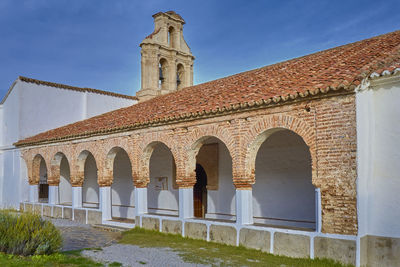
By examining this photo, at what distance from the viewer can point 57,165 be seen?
15.6 meters

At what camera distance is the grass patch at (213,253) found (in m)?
7.16

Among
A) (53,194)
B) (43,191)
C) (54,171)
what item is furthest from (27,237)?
(43,191)

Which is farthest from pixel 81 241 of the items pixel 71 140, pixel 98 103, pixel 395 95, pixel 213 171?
pixel 98 103

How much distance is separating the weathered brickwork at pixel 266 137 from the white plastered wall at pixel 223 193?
222cm

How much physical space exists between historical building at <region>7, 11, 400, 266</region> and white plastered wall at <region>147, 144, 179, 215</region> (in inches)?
1.5

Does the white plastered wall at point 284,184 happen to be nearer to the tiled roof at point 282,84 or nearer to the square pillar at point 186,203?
the tiled roof at point 282,84

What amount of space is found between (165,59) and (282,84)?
10.2 meters

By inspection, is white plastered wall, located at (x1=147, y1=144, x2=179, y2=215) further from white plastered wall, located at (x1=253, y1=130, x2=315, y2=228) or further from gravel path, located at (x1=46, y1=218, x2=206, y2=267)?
white plastered wall, located at (x1=253, y1=130, x2=315, y2=228)

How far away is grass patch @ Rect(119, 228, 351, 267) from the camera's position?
716cm

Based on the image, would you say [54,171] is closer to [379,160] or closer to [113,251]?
[113,251]

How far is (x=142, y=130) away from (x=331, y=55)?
5.72 meters

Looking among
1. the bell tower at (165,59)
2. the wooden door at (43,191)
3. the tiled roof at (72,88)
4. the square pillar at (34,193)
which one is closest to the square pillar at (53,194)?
the square pillar at (34,193)

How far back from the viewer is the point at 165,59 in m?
18.3

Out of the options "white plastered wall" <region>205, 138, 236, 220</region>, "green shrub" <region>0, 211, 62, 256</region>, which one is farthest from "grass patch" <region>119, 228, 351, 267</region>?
"green shrub" <region>0, 211, 62, 256</region>
